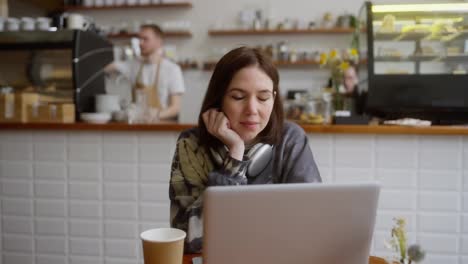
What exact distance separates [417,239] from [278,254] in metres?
1.66

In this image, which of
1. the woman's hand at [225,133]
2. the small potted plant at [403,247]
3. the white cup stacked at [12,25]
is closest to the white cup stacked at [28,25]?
the white cup stacked at [12,25]

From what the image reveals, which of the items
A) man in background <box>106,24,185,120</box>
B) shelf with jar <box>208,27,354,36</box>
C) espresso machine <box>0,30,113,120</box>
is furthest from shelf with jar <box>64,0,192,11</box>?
espresso machine <box>0,30,113,120</box>

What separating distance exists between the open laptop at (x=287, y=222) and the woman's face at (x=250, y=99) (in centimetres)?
61

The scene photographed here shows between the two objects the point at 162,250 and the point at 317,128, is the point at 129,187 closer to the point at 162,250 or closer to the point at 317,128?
the point at 317,128

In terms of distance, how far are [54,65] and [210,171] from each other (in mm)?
1807

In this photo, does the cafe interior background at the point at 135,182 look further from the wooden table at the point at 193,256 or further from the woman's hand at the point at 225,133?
the wooden table at the point at 193,256

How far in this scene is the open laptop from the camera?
0.68 m

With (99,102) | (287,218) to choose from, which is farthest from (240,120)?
(99,102)

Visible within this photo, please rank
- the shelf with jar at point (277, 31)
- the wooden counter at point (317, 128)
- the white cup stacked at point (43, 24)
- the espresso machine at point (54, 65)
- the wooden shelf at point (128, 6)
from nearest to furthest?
1. the wooden counter at point (317, 128)
2. the espresso machine at point (54, 65)
3. the white cup stacked at point (43, 24)
4. the shelf with jar at point (277, 31)
5. the wooden shelf at point (128, 6)

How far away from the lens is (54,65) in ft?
8.85

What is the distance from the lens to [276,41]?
5.04 metres

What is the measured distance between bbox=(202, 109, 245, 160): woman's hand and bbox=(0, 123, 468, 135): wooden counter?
2.92ft

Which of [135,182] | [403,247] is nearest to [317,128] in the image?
[135,182]

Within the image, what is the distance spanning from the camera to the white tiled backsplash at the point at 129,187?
2.07m
